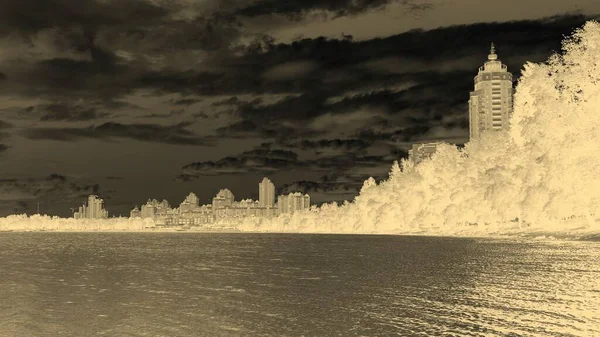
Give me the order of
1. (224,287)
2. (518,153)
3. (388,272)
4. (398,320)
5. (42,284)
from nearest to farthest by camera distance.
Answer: (398,320)
(224,287)
(42,284)
(388,272)
(518,153)

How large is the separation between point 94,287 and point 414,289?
28856mm

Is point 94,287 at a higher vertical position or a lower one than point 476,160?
lower

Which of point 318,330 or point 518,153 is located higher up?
point 518,153

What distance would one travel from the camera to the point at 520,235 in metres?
131

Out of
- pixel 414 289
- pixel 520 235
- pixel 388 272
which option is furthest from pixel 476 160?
pixel 414 289

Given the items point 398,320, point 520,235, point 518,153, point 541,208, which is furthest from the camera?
point 520,235

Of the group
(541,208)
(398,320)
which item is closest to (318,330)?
(398,320)

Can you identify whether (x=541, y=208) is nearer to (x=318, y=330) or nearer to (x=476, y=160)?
(x=476, y=160)

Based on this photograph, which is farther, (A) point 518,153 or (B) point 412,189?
(B) point 412,189

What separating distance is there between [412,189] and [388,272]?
445 ft

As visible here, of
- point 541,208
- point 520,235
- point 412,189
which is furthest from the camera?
point 412,189

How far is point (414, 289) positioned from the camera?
48406mm

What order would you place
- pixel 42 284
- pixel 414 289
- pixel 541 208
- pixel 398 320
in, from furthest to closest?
pixel 541 208 → pixel 42 284 → pixel 414 289 → pixel 398 320

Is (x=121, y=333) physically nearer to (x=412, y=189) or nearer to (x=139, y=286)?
(x=139, y=286)
